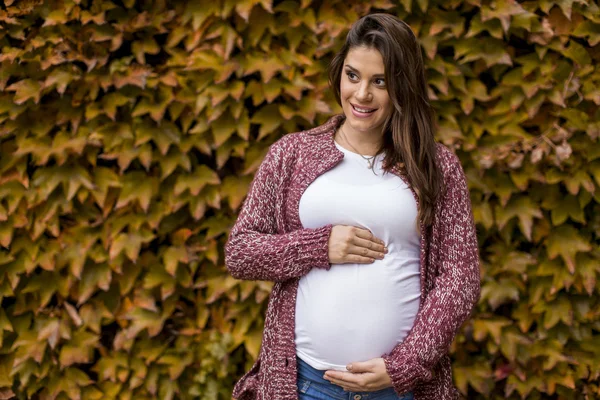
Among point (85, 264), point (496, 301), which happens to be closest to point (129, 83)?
point (85, 264)

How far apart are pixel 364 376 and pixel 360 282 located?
0.26 m

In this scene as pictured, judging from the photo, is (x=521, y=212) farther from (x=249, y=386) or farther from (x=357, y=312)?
Answer: (x=249, y=386)

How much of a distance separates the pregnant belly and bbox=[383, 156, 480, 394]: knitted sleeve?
5cm

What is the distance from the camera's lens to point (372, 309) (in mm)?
1854

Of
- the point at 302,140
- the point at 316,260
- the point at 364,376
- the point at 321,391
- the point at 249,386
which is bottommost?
the point at 249,386

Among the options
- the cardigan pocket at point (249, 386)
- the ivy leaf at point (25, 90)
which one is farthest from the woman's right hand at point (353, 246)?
the ivy leaf at point (25, 90)

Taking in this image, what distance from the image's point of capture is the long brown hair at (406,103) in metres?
1.81

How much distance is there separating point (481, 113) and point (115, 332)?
1942 mm

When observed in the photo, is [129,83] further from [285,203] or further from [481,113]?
[481,113]

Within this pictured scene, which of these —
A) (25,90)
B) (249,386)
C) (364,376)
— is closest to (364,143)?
(364,376)

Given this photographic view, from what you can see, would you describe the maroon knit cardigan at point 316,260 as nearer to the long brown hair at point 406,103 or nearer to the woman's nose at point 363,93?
the long brown hair at point 406,103

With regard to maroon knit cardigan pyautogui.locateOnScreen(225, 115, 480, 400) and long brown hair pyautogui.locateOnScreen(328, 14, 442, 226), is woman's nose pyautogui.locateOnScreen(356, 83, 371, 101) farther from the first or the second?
maroon knit cardigan pyautogui.locateOnScreen(225, 115, 480, 400)

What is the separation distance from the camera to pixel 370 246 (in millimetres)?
1850

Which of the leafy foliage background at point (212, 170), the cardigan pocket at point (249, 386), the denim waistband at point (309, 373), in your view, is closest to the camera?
the denim waistband at point (309, 373)
